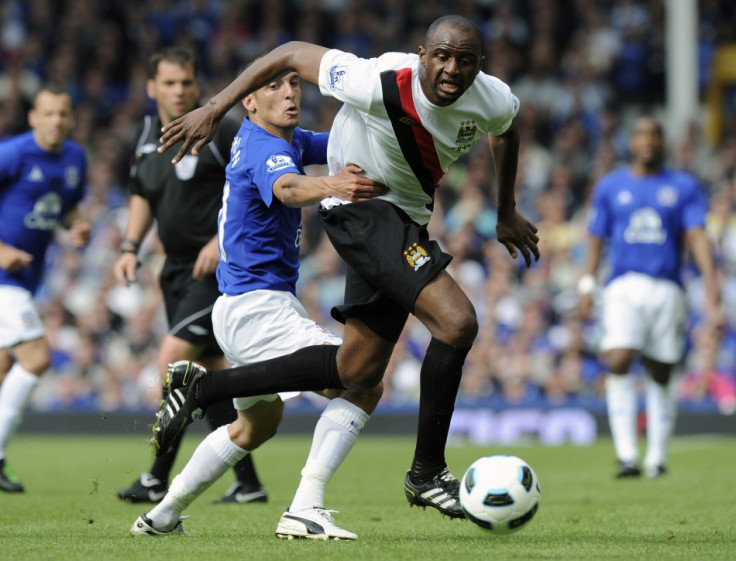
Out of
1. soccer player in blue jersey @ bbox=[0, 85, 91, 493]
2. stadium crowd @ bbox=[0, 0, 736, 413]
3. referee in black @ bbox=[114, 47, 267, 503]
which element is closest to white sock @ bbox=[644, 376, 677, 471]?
stadium crowd @ bbox=[0, 0, 736, 413]

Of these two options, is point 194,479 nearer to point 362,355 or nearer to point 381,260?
point 362,355

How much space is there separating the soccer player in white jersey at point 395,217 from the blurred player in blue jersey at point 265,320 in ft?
0.48

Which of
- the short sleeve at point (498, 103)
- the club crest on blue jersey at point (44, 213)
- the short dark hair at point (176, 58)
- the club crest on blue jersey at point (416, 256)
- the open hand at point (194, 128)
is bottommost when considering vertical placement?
the club crest on blue jersey at point (416, 256)

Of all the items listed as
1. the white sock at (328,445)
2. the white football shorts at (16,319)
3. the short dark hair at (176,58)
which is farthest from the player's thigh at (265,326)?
the white football shorts at (16,319)

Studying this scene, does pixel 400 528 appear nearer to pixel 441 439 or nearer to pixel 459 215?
pixel 441 439

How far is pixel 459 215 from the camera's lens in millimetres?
16188

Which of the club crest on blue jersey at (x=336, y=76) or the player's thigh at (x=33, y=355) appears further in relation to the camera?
the player's thigh at (x=33, y=355)

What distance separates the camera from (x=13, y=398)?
8523 mm

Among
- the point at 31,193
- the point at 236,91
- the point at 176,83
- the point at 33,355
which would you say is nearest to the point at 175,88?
the point at 176,83

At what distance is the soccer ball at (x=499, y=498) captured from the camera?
5082mm

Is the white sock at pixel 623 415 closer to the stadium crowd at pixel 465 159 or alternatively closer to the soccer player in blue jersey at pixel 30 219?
the stadium crowd at pixel 465 159

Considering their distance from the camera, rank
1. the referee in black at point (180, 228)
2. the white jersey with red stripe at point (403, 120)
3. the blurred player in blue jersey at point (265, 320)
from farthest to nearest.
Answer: the referee in black at point (180, 228) < the blurred player in blue jersey at point (265, 320) < the white jersey with red stripe at point (403, 120)

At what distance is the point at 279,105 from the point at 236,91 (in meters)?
0.47

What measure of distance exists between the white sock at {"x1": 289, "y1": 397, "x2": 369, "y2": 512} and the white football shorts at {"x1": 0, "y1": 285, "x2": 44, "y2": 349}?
11.6 ft
